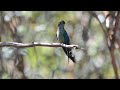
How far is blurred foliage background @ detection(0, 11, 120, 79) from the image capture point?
3484mm

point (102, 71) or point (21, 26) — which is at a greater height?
point (21, 26)

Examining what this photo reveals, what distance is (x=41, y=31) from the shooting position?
3688 mm

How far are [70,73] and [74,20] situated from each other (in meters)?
0.46

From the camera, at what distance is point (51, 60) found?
3986mm

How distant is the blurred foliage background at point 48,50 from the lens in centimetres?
348

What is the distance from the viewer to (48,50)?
4109 mm
